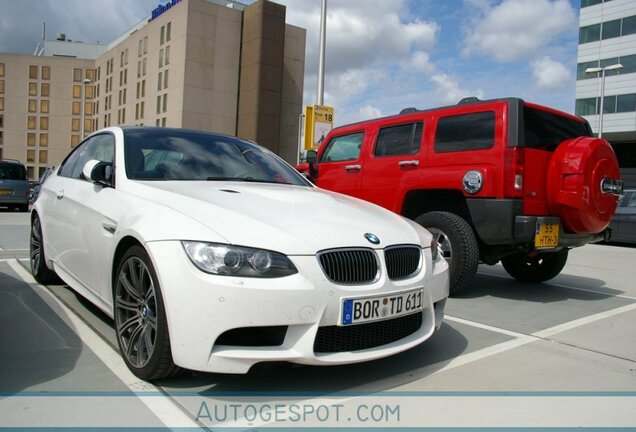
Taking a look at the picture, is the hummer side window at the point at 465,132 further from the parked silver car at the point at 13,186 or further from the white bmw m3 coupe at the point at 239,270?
the parked silver car at the point at 13,186

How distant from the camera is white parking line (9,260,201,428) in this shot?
104 inches

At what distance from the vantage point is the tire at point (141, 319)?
9.30 feet

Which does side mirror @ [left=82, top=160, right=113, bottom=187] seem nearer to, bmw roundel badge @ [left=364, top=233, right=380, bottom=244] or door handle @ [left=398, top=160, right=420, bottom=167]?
bmw roundel badge @ [left=364, top=233, right=380, bottom=244]

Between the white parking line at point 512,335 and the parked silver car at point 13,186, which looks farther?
the parked silver car at point 13,186

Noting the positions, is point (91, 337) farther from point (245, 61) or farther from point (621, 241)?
point (245, 61)

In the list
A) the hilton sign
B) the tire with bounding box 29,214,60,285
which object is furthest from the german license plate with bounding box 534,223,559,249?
the hilton sign

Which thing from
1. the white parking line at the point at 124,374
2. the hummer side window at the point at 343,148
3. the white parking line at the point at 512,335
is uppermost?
the hummer side window at the point at 343,148

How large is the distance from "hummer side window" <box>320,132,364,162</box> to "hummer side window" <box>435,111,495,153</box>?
4.43ft

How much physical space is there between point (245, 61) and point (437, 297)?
55.5m

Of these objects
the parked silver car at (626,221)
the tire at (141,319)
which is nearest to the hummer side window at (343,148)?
the tire at (141,319)

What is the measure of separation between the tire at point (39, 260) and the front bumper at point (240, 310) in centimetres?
304

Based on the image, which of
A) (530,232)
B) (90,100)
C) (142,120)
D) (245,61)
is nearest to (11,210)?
(530,232)

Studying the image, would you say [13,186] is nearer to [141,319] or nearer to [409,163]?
[409,163]

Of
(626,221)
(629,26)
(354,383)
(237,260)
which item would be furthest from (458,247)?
(629,26)
